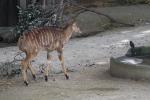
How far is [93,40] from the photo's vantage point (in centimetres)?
1138

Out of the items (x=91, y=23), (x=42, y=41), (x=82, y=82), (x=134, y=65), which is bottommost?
(x=82, y=82)

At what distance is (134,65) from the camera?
25.0 feet

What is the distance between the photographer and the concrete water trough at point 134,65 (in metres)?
7.57

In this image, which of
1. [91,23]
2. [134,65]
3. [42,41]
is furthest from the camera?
[91,23]

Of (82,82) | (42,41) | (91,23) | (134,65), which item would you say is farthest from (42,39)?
(91,23)

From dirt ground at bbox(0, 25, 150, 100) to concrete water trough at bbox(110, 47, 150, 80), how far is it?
10 centimetres

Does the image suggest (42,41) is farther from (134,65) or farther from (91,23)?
(91,23)

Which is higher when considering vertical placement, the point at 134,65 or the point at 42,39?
the point at 42,39

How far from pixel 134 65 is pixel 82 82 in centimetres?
89

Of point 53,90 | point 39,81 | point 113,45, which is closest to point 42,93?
Answer: point 53,90

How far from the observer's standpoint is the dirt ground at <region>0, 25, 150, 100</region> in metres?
6.99

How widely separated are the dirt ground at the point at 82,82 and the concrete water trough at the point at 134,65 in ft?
0.32

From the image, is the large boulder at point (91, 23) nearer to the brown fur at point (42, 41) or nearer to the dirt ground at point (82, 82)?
the dirt ground at point (82, 82)

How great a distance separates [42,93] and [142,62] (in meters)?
1.99
